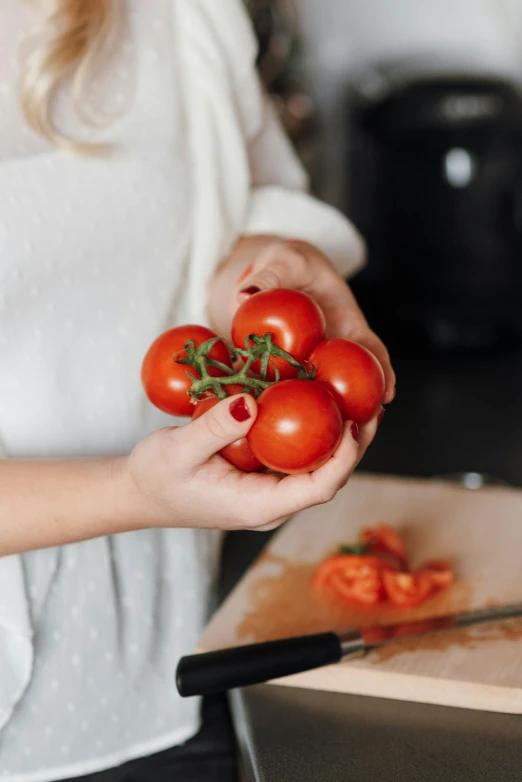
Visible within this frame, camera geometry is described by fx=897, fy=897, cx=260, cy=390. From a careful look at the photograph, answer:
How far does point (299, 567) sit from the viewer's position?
1.00m

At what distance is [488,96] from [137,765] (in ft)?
5.62

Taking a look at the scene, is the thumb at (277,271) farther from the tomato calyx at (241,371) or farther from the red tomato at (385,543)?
the red tomato at (385,543)

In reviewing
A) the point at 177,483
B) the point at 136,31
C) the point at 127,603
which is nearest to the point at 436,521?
the point at 127,603

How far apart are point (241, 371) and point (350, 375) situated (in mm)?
86

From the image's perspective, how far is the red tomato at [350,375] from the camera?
0.71 metres

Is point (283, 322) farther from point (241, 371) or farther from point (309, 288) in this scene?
point (309, 288)

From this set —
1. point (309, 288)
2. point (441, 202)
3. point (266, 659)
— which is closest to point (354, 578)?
point (266, 659)

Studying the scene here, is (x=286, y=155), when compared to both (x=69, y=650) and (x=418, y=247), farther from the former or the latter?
(x=418, y=247)

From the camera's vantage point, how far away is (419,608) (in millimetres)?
925

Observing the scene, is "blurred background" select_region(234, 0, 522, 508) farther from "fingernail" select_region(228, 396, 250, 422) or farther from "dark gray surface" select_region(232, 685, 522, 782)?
"fingernail" select_region(228, 396, 250, 422)

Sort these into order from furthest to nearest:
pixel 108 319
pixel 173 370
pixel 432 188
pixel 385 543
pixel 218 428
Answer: pixel 432 188, pixel 385 543, pixel 108 319, pixel 173 370, pixel 218 428

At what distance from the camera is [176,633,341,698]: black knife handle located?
78 cm

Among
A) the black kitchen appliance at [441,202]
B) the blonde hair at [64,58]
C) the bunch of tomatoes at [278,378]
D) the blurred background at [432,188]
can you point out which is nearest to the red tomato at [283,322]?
the bunch of tomatoes at [278,378]

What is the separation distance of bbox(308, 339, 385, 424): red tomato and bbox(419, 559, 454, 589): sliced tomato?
0.29 m
